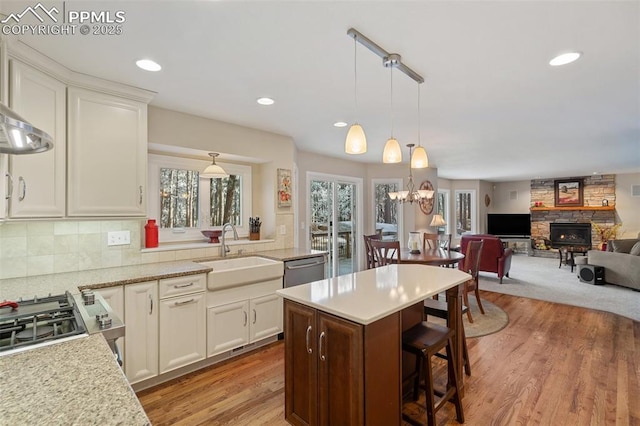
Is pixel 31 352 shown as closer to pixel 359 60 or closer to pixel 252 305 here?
pixel 252 305

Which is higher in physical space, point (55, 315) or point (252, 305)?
point (55, 315)

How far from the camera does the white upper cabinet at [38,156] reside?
193 centimetres

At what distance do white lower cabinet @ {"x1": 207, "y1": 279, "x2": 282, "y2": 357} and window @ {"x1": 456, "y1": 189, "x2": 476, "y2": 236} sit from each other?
8.46 meters

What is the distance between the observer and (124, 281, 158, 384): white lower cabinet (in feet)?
7.48

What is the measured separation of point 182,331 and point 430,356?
1941 mm

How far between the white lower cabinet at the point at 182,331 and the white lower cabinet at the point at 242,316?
0.08m

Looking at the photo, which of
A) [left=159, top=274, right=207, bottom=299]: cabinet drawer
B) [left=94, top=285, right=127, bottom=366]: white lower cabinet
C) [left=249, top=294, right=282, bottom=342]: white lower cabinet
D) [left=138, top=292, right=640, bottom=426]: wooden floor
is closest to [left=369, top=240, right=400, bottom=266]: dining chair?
[left=138, top=292, right=640, bottom=426]: wooden floor

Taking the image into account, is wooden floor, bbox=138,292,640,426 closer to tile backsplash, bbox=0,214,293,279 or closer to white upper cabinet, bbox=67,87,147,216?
tile backsplash, bbox=0,214,293,279

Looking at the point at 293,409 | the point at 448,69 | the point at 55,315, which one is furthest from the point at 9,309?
the point at 448,69

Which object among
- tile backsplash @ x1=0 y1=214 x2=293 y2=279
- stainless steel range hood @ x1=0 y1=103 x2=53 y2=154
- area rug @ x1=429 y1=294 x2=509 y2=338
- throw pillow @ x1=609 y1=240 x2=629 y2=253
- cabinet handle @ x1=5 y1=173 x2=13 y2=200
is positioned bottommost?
area rug @ x1=429 y1=294 x2=509 y2=338

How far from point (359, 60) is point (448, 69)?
0.69 m

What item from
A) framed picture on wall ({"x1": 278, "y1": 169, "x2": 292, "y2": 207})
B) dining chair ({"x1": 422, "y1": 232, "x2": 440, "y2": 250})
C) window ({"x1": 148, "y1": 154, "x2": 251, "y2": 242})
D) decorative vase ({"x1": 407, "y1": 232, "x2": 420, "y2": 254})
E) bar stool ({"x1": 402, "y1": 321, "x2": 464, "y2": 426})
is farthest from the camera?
dining chair ({"x1": 422, "y1": 232, "x2": 440, "y2": 250})

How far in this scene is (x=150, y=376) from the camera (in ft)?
7.84
